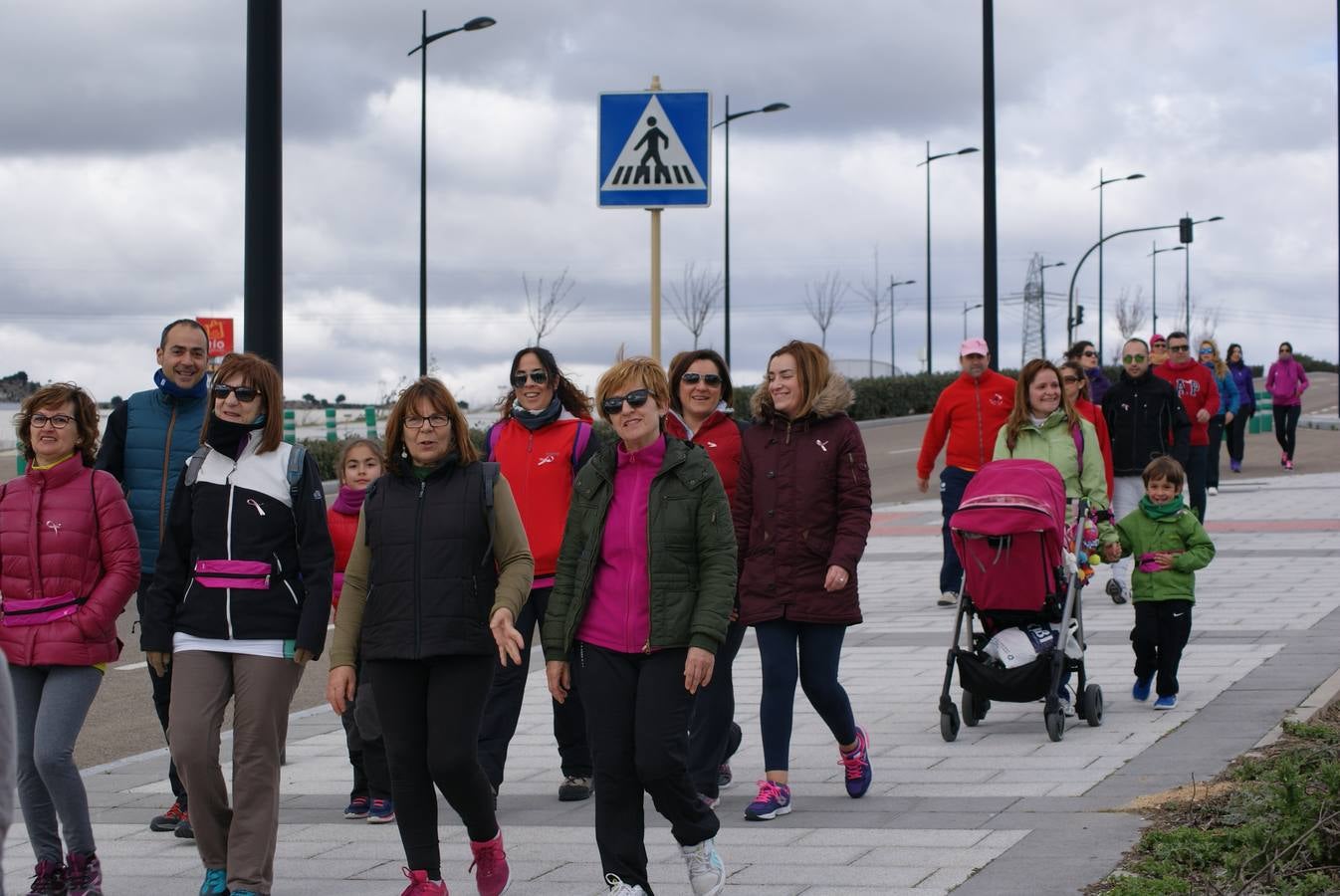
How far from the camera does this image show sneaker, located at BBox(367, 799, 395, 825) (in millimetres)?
7355

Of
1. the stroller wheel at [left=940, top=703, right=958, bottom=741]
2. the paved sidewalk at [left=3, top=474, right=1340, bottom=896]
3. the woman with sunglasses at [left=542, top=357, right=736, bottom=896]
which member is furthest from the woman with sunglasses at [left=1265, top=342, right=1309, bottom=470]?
the woman with sunglasses at [left=542, top=357, right=736, bottom=896]

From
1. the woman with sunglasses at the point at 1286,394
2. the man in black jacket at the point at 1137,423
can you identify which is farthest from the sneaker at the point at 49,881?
the woman with sunglasses at the point at 1286,394

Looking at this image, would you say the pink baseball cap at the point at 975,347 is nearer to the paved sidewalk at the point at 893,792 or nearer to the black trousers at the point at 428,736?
the paved sidewalk at the point at 893,792

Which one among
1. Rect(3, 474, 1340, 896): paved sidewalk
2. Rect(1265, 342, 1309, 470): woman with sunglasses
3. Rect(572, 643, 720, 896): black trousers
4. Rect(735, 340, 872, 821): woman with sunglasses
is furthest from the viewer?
Rect(1265, 342, 1309, 470): woman with sunglasses

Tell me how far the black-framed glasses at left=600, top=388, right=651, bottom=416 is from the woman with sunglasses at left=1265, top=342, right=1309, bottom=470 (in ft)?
77.7

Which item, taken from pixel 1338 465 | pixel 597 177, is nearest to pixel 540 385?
pixel 597 177

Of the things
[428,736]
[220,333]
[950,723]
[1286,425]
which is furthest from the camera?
[220,333]

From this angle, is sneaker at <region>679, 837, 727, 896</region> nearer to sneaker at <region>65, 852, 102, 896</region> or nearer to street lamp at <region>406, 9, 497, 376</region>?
sneaker at <region>65, 852, 102, 896</region>

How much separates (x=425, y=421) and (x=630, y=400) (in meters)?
0.66

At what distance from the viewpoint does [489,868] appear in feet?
19.5

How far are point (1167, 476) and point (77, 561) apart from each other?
5.35 metres

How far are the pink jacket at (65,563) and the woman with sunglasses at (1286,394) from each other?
24.1 meters

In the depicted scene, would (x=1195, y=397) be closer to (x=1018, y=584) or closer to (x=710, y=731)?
(x=1018, y=584)

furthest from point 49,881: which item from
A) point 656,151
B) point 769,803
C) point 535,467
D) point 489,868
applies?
point 656,151
